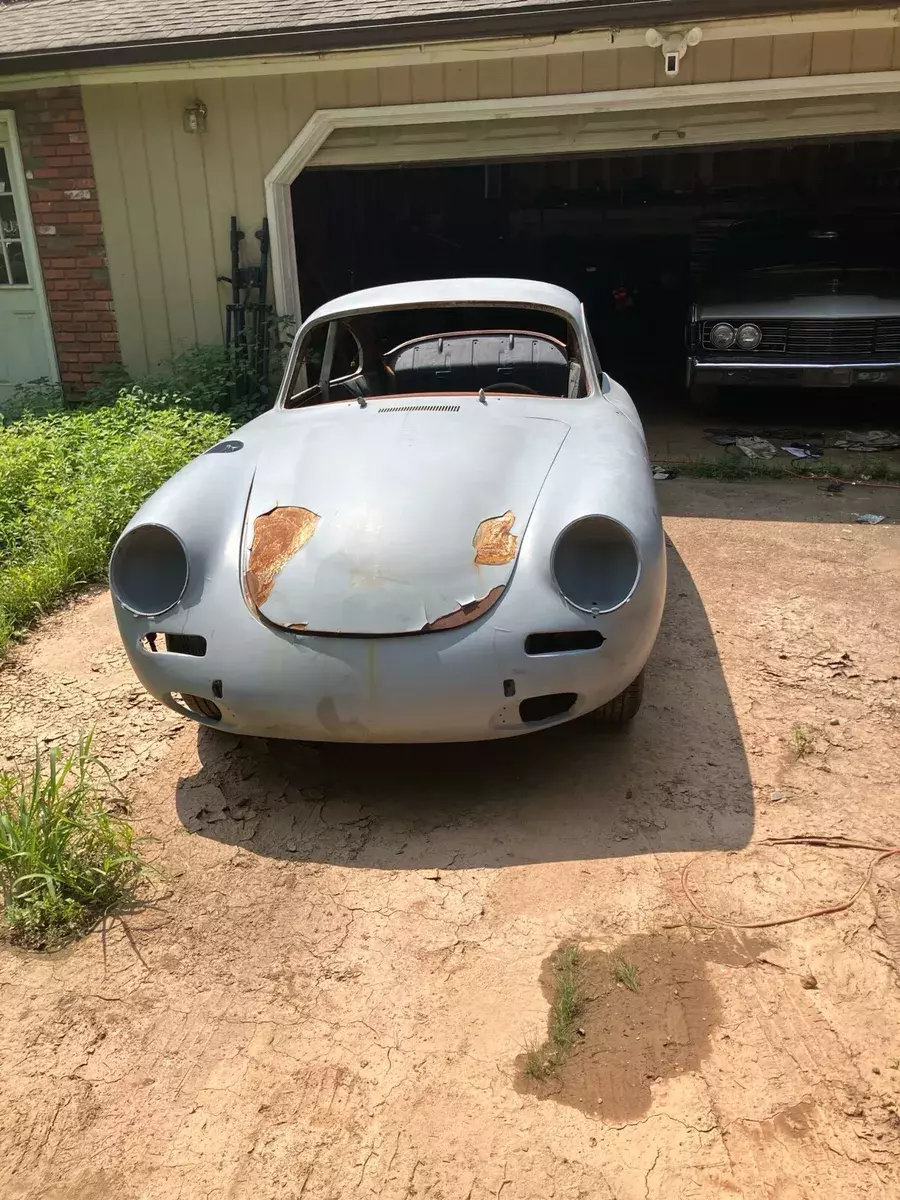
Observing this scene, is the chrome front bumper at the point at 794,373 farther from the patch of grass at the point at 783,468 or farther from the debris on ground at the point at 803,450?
the patch of grass at the point at 783,468

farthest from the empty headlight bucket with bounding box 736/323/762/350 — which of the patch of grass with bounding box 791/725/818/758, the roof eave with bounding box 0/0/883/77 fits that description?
the patch of grass with bounding box 791/725/818/758

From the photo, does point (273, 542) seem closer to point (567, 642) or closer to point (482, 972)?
point (567, 642)

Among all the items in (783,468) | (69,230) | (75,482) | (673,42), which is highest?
(673,42)

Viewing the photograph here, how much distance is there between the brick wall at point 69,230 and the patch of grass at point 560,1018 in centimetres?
763

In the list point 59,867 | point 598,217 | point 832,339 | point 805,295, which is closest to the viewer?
point 59,867

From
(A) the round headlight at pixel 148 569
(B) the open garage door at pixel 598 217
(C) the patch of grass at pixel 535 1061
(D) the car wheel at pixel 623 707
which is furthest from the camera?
(B) the open garage door at pixel 598 217

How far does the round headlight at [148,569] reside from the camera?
9.53 feet

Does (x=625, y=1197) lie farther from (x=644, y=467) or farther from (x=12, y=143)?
(x=12, y=143)

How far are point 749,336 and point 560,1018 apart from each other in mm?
6385

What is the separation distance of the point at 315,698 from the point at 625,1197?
1426mm

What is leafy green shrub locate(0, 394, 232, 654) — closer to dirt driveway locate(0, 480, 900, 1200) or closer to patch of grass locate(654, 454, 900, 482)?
dirt driveway locate(0, 480, 900, 1200)

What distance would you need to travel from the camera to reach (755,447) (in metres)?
7.32

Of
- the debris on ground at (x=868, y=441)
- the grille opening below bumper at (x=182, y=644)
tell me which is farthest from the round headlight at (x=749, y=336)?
the grille opening below bumper at (x=182, y=644)

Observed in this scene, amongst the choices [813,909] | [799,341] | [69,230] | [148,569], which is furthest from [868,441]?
[69,230]
